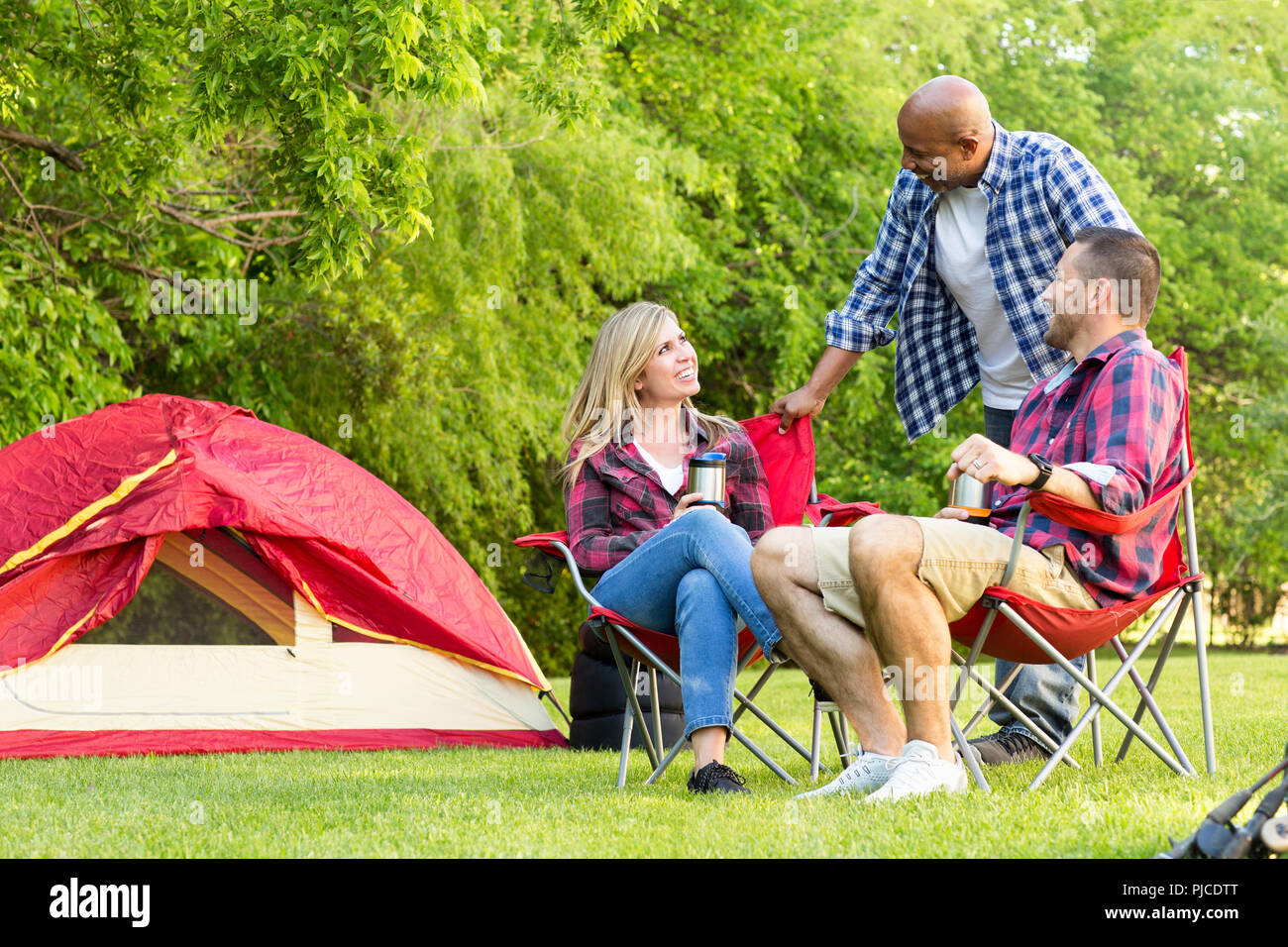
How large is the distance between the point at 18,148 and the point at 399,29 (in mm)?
3374

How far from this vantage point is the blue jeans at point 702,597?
9.68 feet

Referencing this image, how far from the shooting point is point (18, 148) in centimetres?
689

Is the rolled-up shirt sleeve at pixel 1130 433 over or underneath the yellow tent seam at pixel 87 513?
over

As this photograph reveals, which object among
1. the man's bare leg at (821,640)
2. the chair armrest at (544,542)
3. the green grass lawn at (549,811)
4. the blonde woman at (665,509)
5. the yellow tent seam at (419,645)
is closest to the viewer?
the green grass lawn at (549,811)

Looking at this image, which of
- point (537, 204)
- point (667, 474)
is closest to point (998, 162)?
point (667, 474)

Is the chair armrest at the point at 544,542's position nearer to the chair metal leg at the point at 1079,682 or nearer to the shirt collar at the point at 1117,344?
the chair metal leg at the point at 1079,682

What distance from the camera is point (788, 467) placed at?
12.5ft

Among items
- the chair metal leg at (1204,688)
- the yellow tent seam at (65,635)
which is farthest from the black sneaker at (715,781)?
the yellow tent seam at (65,635)

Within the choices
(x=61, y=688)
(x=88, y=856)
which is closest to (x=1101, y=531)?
(x=88, y=856)

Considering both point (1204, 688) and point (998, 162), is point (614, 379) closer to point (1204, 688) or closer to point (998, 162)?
point (998, 162)

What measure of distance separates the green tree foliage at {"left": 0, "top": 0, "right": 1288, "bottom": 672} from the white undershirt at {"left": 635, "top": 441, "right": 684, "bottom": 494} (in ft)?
6.23

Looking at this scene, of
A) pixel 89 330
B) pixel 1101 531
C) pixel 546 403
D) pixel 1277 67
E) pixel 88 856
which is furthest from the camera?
pixel 1277 67

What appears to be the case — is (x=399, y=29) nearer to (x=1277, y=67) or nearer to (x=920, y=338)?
(x=920, y=338)

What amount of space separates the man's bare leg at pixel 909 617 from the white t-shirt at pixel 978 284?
1241mm
